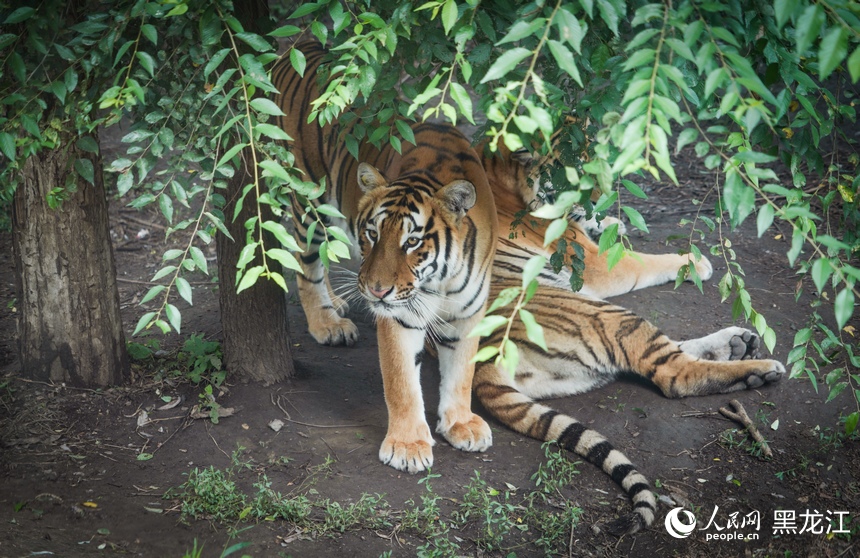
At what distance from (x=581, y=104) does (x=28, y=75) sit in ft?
5.99

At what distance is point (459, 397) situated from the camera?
371cm

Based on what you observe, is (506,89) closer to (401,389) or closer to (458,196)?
(458,196)

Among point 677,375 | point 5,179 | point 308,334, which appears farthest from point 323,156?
point 677,375

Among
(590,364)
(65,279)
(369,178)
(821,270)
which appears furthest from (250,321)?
(821,270)

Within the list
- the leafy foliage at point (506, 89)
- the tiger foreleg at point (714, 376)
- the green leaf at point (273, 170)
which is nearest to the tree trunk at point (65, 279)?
the leafy foliage at point (506, 89)

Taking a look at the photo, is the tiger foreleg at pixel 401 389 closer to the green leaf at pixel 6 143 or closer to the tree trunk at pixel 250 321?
the tree trunk at pixel 250 321

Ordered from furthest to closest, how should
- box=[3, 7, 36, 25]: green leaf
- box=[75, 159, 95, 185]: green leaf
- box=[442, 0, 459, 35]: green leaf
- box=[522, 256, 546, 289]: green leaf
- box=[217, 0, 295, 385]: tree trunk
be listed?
box=[217, 0, 295, 385]: tree trunk < box=[75, 159, 95, 185]: green leaf < box=[3, 7, 36, 25]: green leaf < box=[442, 0, 459, 35]: green leaf < box=[522, 256, 546, 289]: green leaf

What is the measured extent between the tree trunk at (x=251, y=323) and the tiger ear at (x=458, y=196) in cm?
98

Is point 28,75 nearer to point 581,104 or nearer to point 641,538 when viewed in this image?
point 581,104

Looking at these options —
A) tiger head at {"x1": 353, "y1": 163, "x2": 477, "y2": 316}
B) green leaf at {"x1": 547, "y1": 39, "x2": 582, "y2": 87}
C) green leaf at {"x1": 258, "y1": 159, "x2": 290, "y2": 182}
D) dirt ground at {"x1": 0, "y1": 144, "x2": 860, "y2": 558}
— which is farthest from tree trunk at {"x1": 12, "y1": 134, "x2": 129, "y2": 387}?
green leaf at {"x1": 547, "y1": 39, "x2": 582, "y2": 87}

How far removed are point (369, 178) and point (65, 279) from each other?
1.49m

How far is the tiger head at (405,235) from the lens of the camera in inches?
130

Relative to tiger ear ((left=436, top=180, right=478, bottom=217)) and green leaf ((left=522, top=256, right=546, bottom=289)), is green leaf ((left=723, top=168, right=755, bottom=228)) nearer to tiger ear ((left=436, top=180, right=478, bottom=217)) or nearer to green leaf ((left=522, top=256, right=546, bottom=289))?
green leaf ((left=522, top=256, right=546, bottom=289))

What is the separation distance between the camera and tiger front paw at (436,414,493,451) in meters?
3.61
